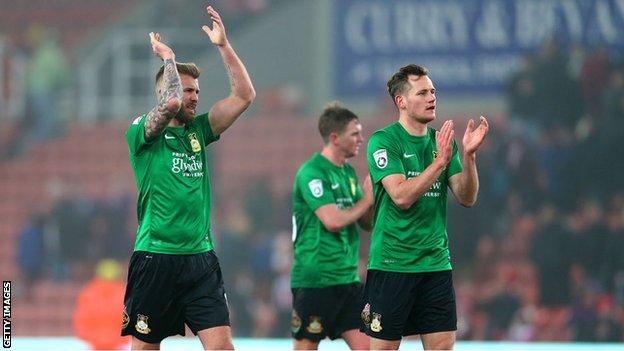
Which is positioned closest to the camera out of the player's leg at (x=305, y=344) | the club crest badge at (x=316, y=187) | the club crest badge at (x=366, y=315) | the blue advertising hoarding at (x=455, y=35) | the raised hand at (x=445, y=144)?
the raised hand at (x=445, y=144)

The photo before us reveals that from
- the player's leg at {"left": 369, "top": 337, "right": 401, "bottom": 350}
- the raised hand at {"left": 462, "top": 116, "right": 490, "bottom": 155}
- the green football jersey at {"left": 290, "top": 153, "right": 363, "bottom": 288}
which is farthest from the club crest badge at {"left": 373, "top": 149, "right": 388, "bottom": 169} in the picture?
the green football jersey at {"left": 290, "top": 153, "right": 363, "bottom": 288}

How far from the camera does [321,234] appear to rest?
7.55 metres

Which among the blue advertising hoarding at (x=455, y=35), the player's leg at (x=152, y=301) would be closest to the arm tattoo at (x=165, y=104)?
the player's leg at (x=152, y=301)

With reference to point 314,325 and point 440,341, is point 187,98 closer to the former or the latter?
point 440,341

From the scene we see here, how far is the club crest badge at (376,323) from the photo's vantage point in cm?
611

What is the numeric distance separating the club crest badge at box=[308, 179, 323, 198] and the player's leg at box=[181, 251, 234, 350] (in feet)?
4.79

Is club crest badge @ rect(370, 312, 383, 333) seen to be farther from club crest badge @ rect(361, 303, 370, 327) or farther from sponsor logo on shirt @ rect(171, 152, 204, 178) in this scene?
sponsor logo on shirt @ rect(171, 152, 204, 178)

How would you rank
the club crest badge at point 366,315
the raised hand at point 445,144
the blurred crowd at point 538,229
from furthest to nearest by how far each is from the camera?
the blurred crowd at point 538,229
the club crest badge at point 366,315
the raised hand at point 445,144

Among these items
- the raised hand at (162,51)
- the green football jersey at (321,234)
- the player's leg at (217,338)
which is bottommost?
the player's leg at (217,338)

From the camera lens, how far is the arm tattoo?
5.95 metres

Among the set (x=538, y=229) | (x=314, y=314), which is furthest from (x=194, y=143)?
(x=538, y=229)

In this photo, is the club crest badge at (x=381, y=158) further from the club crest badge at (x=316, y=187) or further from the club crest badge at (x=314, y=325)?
the club crest badge at (x=314, y=325)

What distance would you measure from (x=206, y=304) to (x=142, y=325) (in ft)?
1.18

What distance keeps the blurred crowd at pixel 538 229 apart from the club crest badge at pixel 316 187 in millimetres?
6868
